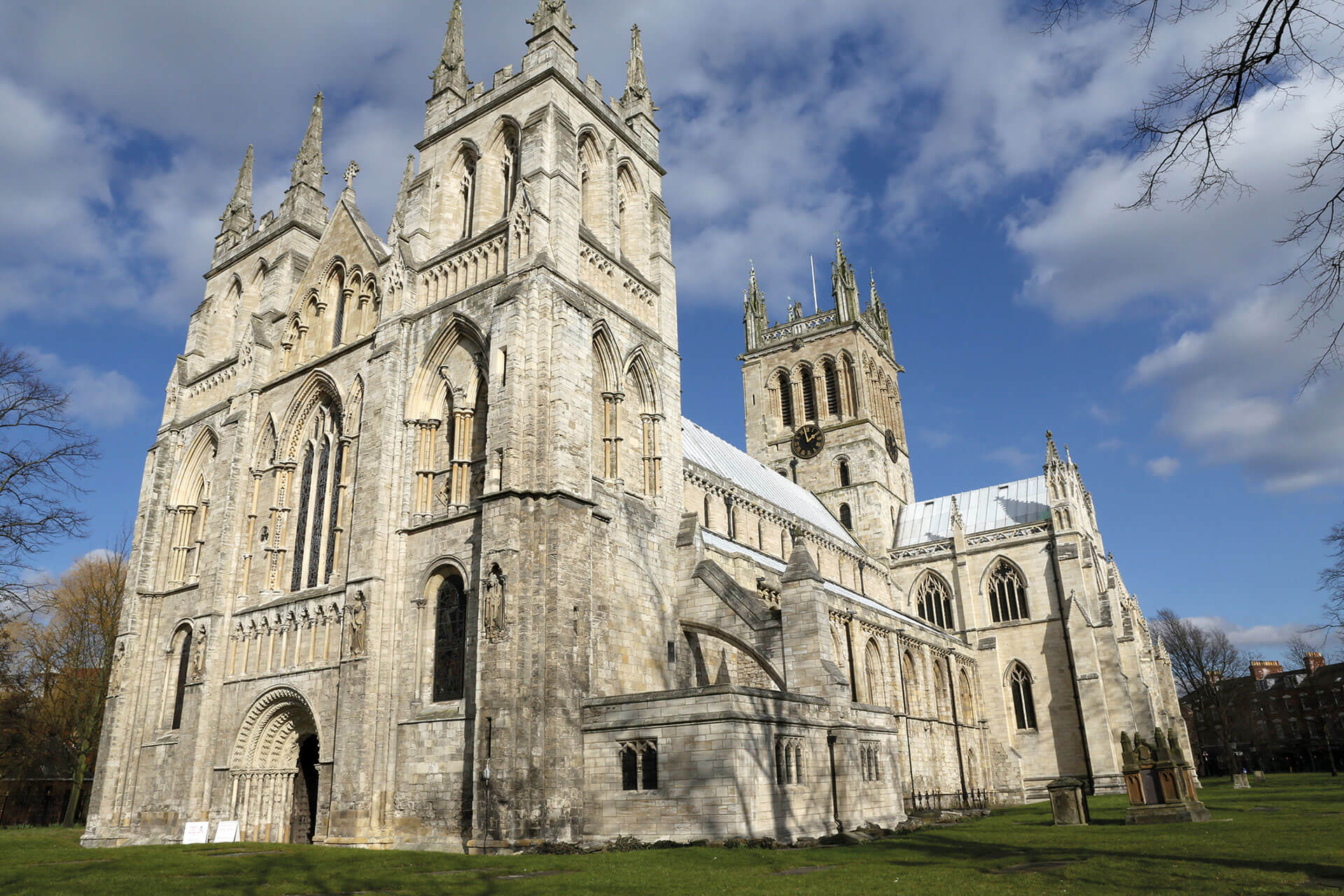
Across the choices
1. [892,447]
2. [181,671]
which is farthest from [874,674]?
[892,447]

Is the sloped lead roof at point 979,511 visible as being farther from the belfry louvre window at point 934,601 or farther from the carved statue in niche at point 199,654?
the carved statue in niche at point 199,654

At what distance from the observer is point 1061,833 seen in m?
19.0

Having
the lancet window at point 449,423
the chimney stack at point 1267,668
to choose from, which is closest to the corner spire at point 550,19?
the lancet window at point 449,423

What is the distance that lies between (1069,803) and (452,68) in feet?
94.2

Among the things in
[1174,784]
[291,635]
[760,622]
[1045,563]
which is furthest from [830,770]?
[1045,563]

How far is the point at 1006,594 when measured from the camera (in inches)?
1727

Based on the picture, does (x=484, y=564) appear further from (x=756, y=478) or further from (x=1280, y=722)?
(x=1280, y=722)

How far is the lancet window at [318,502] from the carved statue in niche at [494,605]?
7.24 metres

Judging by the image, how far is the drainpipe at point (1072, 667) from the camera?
1518 inches

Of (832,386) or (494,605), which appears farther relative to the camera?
(832,386)

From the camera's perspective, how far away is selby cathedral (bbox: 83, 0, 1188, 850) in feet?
62.4

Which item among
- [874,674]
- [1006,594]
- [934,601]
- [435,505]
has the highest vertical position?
[934,601]

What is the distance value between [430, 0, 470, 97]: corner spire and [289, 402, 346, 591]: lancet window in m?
11.3

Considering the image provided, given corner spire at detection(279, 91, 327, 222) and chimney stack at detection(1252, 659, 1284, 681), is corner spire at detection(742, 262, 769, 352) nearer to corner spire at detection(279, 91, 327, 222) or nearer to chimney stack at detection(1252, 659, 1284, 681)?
corner spire at detection(279, 91, 327, 222)
